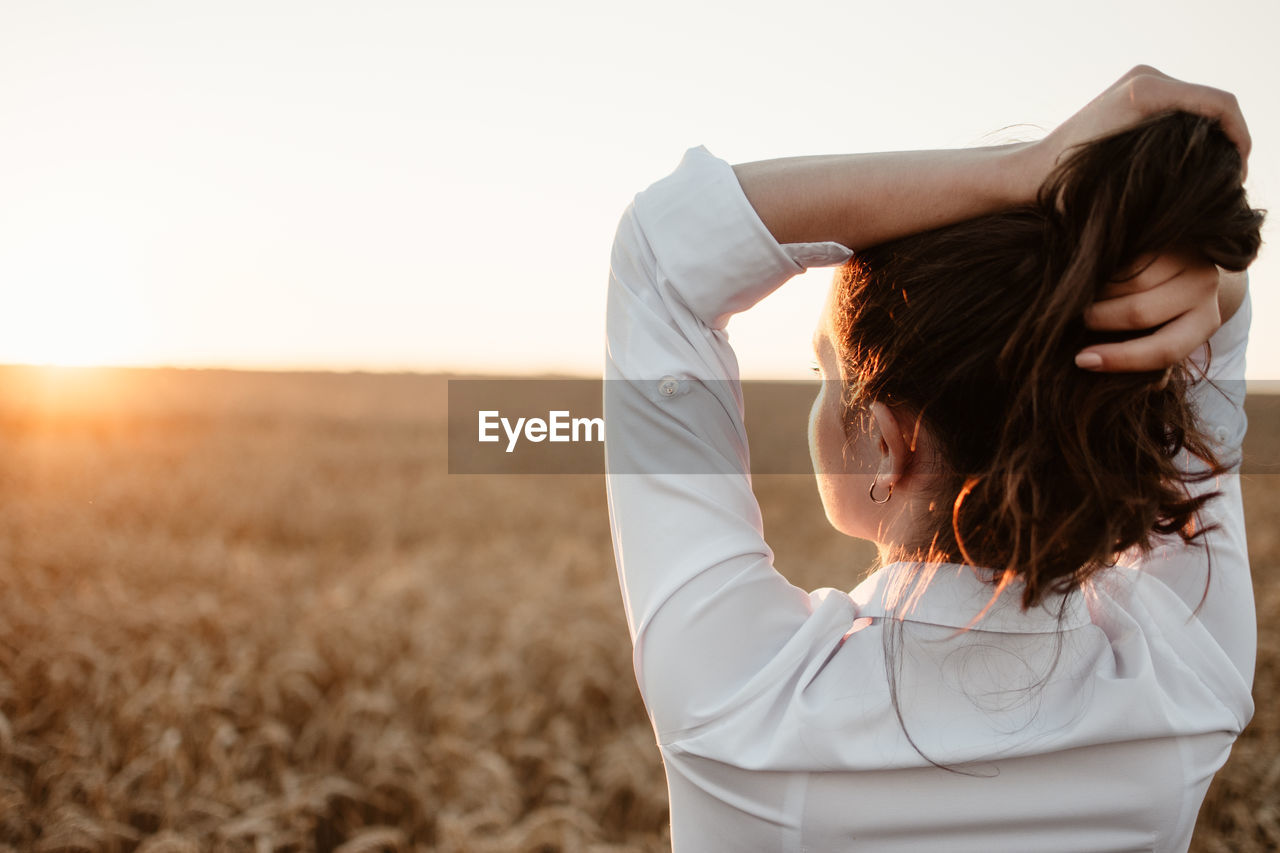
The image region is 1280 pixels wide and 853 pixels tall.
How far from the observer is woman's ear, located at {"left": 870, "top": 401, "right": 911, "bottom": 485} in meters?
1.00

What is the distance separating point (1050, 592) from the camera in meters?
0.92

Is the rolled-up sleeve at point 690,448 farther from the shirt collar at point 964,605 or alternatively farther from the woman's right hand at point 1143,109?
the woman's right hand at point 1143,109

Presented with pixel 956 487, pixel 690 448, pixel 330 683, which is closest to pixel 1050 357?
pixel 956 487

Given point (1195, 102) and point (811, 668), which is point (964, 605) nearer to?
point (811, 668)

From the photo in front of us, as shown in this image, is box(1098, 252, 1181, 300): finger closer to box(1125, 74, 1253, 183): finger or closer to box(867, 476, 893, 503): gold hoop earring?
box(1125, 74, 1253, 183): finger

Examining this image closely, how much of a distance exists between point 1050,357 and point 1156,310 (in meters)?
0.10

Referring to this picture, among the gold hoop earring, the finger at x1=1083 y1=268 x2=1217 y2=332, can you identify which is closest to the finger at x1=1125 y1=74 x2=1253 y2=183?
the finger at x1=1083 y1=268 x2=1217 y2=332

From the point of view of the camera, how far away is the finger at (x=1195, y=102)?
32.8 inches

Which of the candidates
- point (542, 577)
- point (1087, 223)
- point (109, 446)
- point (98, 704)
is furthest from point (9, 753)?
point (109, 446)

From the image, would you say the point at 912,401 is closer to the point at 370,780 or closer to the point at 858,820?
the point at 858,820

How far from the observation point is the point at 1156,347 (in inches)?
32.7

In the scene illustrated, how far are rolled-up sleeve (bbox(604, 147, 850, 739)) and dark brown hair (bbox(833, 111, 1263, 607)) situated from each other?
0.43ft

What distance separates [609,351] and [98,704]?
3.88 m

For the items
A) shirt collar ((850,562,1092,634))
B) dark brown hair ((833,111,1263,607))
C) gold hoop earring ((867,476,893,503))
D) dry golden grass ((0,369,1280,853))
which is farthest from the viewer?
dry golden grass ((0,369,1280,853))
